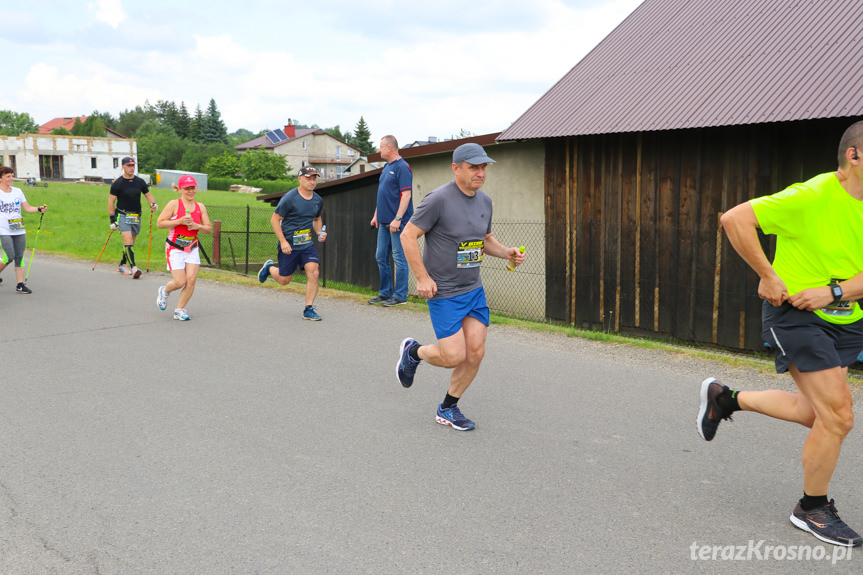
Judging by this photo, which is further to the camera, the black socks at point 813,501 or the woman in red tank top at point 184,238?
the woman in red tank top at point 184,238

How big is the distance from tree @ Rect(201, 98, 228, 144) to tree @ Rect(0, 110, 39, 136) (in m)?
41.4

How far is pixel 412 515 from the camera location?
12.6ft

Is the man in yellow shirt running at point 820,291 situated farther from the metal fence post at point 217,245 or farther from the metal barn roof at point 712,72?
the metal fence post at point 217,245

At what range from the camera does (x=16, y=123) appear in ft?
476

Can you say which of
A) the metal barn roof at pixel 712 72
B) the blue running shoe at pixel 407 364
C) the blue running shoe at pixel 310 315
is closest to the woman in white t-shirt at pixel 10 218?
the blue running shoe at pixel 310 315

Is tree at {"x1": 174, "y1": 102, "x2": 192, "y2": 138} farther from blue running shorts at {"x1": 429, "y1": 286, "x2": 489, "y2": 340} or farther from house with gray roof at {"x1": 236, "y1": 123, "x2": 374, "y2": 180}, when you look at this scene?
blue running shorts at {"x1": 429, "y1": 286, "x2": 489, "y2": 340}

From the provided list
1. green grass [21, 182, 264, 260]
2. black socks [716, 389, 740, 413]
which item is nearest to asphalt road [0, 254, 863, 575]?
black socks [716, 389, 740, 413]

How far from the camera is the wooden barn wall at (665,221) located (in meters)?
8.63

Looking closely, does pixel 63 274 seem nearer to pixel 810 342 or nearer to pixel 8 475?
pixel 8 475

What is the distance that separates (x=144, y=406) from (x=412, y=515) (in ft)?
9.26

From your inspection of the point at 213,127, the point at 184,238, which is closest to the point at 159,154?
the point at 213,127

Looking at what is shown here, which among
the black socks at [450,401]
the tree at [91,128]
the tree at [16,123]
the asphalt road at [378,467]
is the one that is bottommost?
the asphalt road at [378,467]

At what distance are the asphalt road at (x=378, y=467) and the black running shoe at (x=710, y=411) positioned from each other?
0.30 m

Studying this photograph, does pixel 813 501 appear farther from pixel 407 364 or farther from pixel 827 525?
pixel 407 364
